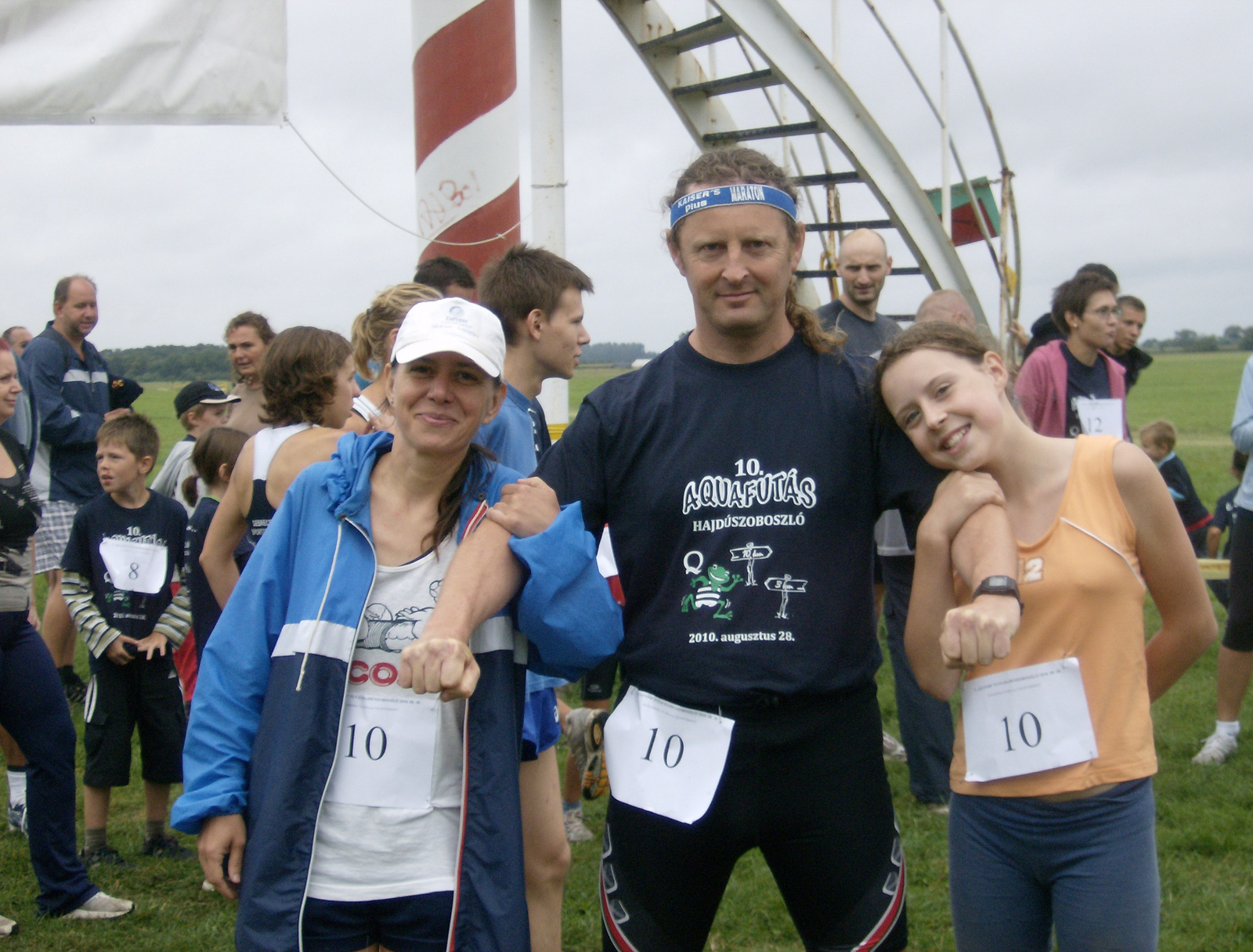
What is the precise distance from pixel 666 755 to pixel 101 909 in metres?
2.96

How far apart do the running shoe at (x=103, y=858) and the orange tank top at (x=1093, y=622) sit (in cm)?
388

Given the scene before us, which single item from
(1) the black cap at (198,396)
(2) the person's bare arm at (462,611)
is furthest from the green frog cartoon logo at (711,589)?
(1) the black cap at (198,396)

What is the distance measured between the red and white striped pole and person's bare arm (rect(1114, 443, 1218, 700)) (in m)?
3.57

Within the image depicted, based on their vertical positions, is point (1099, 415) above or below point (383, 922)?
above

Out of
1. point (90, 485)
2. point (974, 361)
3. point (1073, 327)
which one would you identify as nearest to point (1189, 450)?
point (1073, 327)

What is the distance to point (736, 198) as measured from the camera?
2.20 metres

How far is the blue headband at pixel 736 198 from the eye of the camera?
220cm

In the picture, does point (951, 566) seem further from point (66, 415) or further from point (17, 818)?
point (66, 415)

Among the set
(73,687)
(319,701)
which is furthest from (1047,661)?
(73,687)

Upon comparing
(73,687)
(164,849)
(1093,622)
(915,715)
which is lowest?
(164,849)

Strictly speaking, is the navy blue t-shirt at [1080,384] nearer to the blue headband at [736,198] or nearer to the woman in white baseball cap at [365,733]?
the blue headband at [736,198]

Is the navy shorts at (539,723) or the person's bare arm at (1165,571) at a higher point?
the person's bare arm at (1165,571)

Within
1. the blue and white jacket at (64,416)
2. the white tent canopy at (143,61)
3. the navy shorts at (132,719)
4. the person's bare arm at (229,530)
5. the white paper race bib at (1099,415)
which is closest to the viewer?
the person's bare arm at (229,530)

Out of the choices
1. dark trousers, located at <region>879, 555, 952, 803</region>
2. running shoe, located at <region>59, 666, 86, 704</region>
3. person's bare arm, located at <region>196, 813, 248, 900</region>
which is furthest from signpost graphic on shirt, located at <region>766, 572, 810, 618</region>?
running shoe, located at <region>59, 666, 86, 704</region>
